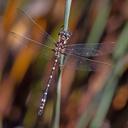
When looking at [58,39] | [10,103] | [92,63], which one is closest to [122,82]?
[92,63]

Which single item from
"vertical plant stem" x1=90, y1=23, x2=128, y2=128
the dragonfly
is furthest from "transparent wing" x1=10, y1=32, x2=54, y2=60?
"vertical plant stem" x1=90, y1=23, x2=128, y2=128

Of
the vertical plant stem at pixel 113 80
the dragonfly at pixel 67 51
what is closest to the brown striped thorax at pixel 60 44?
the dragonfly at pixel 67 51

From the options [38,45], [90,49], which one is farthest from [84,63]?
[38,45]

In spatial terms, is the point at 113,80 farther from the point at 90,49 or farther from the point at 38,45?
the point at 38,45

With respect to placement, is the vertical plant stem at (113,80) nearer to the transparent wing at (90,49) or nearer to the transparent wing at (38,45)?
the transparent wing at (90,49)

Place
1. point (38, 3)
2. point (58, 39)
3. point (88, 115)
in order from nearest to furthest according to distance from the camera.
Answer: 1. point (88, 115)
2. point (58, 39)
3. point (38, 3)

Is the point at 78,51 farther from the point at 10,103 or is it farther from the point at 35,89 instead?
the point at 10,103

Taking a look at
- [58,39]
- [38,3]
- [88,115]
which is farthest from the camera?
[38,3]
